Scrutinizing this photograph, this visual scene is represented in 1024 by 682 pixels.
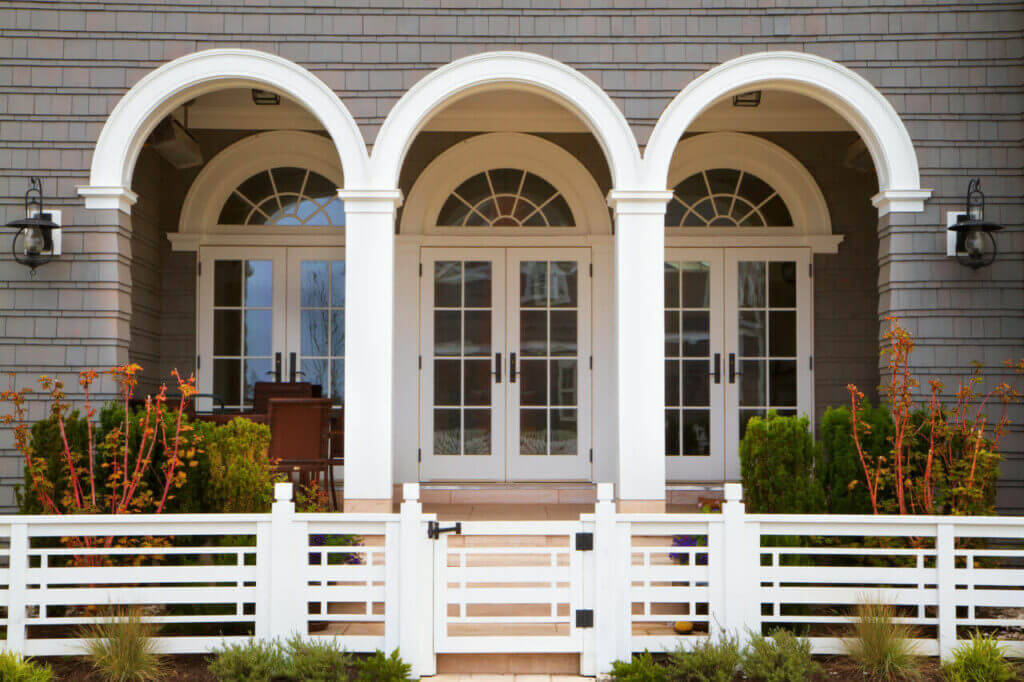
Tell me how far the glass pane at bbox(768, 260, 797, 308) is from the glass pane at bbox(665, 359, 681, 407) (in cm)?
96

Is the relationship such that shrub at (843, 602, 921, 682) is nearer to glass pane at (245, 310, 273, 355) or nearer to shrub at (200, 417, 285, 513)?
shrub at (200, 417, 285, 513)

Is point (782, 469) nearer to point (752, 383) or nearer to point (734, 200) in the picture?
point (752, 383)

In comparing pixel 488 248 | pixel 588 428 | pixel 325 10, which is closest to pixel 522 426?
pixel 588 428

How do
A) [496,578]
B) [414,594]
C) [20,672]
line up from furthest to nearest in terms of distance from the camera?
[496,578] → [414,594] → [20,672]

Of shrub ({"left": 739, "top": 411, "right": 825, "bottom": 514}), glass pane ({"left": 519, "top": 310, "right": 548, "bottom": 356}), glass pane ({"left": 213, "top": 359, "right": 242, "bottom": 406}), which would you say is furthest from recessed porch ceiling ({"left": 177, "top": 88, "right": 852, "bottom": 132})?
shrub ({"left": 739, "top": 411, "right": 825, "bottom": 514})

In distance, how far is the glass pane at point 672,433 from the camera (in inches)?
302

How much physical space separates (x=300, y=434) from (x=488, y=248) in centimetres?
240

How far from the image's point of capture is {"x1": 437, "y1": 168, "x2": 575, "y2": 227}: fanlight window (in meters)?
7.72

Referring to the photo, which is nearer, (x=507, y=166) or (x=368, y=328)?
(x=368, y=328)

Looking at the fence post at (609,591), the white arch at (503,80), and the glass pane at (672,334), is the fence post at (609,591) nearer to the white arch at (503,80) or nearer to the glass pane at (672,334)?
the white arch at (503,80)

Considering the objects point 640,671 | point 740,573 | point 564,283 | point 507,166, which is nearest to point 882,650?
point 740,573

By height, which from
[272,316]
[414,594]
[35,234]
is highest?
[35,234]

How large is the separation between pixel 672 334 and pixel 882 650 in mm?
4076

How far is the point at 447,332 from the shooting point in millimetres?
7719
